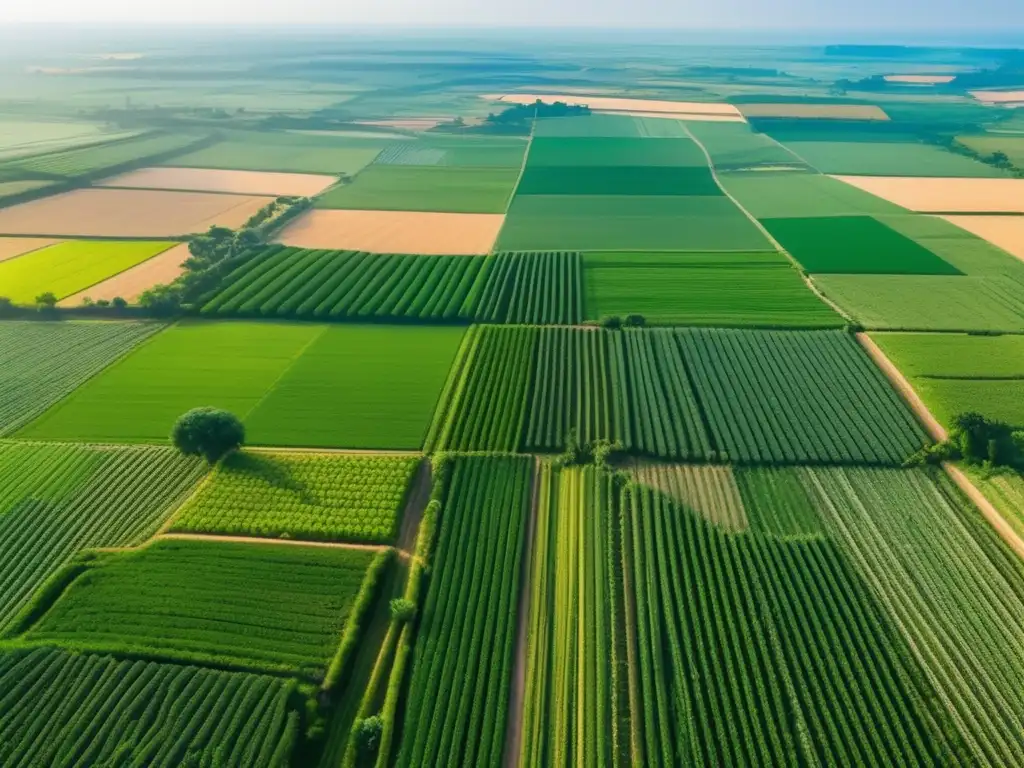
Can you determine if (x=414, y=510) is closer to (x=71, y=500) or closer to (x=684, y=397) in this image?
(x=71, y=500)

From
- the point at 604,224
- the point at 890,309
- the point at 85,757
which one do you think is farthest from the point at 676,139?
the point at 85,757

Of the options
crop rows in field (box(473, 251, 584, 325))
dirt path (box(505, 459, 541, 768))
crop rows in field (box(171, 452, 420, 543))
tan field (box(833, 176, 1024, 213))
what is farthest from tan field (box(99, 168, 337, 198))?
tan field (box(833, 176, 1024, 213))

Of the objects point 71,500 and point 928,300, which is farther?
point 928,300

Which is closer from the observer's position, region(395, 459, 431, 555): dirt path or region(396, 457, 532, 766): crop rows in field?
region(396, 457, 532, 766): crop rows in field

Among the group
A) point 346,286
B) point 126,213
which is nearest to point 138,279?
point 346,286

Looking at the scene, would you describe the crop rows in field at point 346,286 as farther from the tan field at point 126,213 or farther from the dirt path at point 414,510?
the dirt path at point 414,510

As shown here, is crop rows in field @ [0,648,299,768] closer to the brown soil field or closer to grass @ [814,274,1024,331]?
grass @ [814,274,1024,331]

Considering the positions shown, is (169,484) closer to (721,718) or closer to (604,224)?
(721,718)
